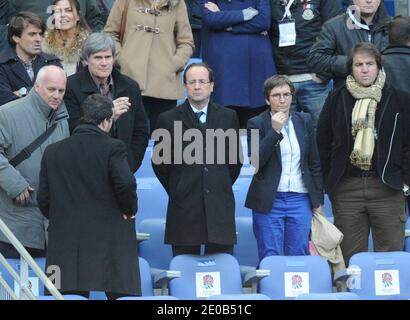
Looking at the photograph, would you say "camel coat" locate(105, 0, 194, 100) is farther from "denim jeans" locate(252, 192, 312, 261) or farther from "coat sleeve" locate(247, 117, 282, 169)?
"denim jeans" locate(252, 192, 312, 261)

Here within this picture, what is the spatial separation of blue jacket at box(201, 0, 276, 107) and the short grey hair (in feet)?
6.87

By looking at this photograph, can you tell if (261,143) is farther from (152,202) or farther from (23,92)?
(23,92)

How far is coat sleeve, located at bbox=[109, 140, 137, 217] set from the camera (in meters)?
7.77

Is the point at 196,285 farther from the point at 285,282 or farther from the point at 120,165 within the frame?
the point at 120,165

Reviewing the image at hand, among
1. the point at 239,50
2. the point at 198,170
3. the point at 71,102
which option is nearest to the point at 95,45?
the point at 71,102

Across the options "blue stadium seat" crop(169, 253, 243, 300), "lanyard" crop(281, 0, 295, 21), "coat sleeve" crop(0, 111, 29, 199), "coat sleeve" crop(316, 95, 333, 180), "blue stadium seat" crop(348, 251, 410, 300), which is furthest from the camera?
"lanyard" crop(281, 0, 295, 21)

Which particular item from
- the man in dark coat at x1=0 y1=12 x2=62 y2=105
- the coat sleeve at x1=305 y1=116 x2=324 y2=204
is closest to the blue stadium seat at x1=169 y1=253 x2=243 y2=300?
the coat sleeve at x1=305 y1=116 x2=324 y2=204

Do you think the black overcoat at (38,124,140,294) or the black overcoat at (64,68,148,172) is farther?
the black overcoat at (64,68,148,172)

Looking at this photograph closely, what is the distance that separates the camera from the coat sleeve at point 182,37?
1016 cm

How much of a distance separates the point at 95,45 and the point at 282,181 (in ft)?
5.32

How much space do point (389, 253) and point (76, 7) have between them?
10.0 feet

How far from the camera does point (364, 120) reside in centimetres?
889

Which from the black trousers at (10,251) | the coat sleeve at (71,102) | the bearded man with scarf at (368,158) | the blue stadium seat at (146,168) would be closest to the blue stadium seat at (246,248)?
the bearded man with scarf at (368,158)
